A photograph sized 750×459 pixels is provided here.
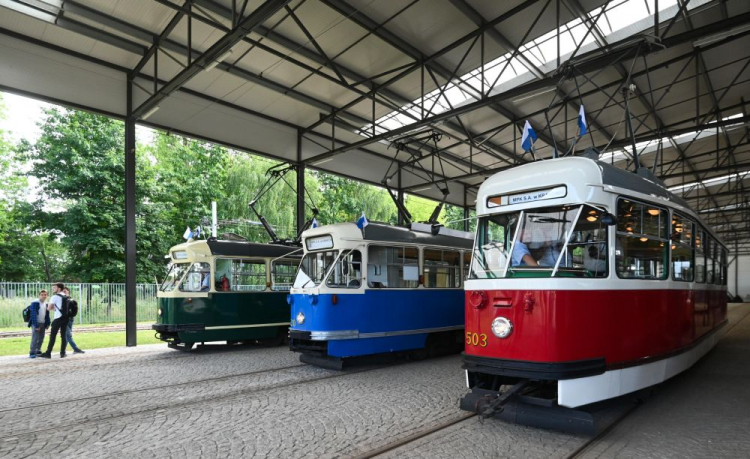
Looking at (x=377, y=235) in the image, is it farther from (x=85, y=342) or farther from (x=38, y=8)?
(x=85, y=342)

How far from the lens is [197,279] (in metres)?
11.6

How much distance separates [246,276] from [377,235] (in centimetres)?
452

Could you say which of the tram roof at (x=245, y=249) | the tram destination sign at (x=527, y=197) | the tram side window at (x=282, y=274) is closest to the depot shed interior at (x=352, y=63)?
the tram roof at (x=245, y=249)

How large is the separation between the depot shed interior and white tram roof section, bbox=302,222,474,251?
1.49 metres

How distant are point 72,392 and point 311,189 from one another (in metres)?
19.7

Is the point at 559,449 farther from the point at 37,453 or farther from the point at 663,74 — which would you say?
the point at 663,74

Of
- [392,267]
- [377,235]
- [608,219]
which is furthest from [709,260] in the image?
[377,235]

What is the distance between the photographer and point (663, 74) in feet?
44.1

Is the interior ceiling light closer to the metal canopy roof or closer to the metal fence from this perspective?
the metal canopy roof

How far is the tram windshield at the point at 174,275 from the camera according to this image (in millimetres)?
11750

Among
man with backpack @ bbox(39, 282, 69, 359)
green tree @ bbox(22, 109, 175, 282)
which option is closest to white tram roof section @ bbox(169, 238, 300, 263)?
man with backpack @ bbox(39, 282, 69, 359)

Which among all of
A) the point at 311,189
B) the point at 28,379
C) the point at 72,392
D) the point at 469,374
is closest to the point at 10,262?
the point at 311,189

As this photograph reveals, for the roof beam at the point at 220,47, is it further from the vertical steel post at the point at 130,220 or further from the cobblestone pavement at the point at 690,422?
the cobblestone pavement at the point at 690,422

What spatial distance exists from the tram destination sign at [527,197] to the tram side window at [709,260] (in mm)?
5247
